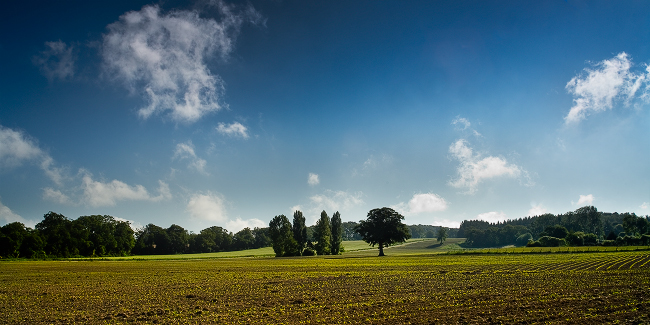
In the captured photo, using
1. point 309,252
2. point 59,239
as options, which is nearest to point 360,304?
point 309,252

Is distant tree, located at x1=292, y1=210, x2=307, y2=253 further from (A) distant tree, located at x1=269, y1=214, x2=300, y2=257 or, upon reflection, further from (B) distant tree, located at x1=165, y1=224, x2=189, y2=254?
(B) distant tree, located at x1=165, y1=224, x2=189, y2=254

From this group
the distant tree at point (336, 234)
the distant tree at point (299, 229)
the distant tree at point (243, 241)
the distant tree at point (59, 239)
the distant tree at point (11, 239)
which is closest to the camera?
the distant tree at point (11, 239)

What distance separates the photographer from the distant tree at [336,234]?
107750 millimetres

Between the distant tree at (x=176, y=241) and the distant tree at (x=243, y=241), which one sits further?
the distant tree at (x=243, y=241)

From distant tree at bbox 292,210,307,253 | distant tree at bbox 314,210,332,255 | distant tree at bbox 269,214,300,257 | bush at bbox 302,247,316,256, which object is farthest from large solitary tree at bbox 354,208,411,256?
distant tree at bbox 292,210,307,253

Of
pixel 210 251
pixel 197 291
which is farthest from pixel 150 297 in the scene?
pixel 210 251

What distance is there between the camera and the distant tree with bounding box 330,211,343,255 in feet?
354

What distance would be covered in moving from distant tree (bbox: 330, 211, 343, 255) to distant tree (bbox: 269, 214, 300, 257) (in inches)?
485

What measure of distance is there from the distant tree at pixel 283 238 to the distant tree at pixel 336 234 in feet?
40.4

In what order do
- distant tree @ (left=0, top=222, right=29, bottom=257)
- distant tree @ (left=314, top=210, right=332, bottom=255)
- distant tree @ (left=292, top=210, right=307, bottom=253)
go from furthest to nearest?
distant tree @ (left=292, top=210, right=307, bottom=253) < distant tree @ (left=314, top=210, right=332, bottom=255) < distant tree @ (left=0, top=222, right=29, bottom=257)

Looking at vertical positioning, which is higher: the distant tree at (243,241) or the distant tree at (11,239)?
the distant tree at (11,239)

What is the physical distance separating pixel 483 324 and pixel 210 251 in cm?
16839

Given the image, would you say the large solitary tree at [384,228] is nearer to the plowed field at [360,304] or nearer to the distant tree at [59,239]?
the plowed field at [360,304]

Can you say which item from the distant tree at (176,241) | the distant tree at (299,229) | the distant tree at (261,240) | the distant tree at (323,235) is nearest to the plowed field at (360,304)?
the distant tree at (323,235)
